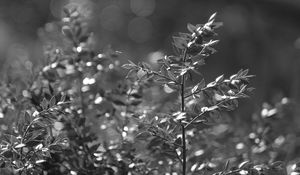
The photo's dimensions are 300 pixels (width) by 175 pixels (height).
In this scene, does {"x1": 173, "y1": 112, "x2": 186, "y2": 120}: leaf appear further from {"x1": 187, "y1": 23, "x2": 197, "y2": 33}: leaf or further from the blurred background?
the blurred background

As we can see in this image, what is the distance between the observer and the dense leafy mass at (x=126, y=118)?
26.3 inches

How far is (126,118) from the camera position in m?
0.88

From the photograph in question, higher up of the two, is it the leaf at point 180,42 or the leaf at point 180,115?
the leaf at point 180,42

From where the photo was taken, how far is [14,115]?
87 cm

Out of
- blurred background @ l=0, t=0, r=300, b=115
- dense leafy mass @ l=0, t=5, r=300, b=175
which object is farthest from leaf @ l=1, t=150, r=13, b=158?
blurred background @ l=0, t=0, r=300, b=115

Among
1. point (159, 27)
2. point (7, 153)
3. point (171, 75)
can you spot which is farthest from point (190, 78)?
A: point (159, 27)

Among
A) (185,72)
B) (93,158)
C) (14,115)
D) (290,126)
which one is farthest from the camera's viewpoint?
(290,126)

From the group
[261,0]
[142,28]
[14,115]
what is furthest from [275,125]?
[142,28]

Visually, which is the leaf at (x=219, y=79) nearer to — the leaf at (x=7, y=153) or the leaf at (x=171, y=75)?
the leaf at (x=171, y=75)

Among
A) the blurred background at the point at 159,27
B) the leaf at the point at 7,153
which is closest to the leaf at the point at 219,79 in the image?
the leaf at the point at 7,153

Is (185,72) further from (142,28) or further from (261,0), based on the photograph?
(142,28)

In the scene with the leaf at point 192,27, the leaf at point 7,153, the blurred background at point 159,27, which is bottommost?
the leaf at point 7,153

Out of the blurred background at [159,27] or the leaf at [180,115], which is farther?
the blurred background at [159,27]

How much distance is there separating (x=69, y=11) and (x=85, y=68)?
0.31 ft
